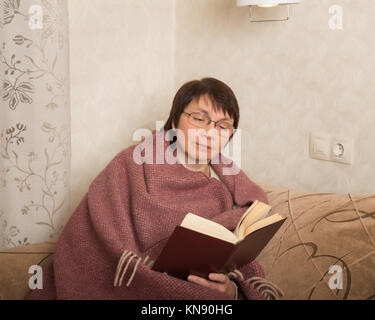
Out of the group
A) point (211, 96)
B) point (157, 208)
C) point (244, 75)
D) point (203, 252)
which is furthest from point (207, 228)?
point (244, 75)

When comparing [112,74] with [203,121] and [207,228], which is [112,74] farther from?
[207,228]

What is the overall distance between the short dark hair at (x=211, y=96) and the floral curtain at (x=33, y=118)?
14.3 inches

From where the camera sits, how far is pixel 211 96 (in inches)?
57.7

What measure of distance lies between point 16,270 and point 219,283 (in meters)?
0.57

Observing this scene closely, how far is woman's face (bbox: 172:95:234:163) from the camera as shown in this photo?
1446 mm

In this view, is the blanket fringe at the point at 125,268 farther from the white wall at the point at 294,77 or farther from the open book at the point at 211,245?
the white wall at the point at 294,77

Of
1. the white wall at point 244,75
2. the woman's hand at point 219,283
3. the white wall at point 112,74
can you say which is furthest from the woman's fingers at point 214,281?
the white wall at point 112,74

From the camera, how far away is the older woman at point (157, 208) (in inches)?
48.3

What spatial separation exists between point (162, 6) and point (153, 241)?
1188mm

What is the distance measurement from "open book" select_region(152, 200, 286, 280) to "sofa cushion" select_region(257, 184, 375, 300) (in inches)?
2.9

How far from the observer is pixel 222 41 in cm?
199

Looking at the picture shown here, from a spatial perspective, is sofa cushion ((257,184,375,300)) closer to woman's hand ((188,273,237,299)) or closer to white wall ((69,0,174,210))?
woman's hand ((188,273,237,299))
